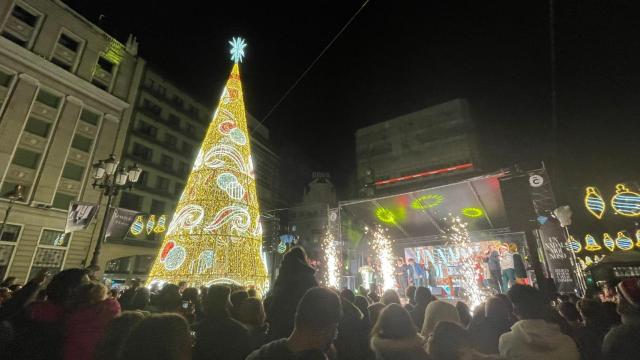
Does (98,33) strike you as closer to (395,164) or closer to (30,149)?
(30,149)

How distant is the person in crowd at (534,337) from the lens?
2.69m

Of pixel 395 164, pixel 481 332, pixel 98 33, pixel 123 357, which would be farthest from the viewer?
pixel 395 164

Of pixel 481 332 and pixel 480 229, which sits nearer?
pixel 481 332

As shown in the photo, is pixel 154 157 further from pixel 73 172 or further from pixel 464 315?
pixel 464 315

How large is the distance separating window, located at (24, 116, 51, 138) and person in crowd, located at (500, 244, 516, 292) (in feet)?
113

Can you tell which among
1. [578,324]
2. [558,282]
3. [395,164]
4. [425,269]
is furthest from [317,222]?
[578,324]

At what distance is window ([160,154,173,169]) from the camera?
108 feet

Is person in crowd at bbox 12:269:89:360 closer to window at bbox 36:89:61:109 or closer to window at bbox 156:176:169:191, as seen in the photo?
window at bbox 36:89:61:109

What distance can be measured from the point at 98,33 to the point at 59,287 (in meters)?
34.3

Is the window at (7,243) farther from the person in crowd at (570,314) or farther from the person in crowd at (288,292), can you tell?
the person in crowd at (570,314)

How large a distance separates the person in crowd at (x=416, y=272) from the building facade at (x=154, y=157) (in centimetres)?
1221

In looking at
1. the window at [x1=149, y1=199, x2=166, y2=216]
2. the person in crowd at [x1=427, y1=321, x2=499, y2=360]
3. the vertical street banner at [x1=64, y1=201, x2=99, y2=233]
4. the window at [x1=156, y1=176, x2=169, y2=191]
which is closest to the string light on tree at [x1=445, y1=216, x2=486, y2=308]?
the person in crowd at [x1=427, y1=321, x2=499, y2=360]

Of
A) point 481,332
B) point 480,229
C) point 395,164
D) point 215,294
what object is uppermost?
point 395,164

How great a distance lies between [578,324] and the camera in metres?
4.34
